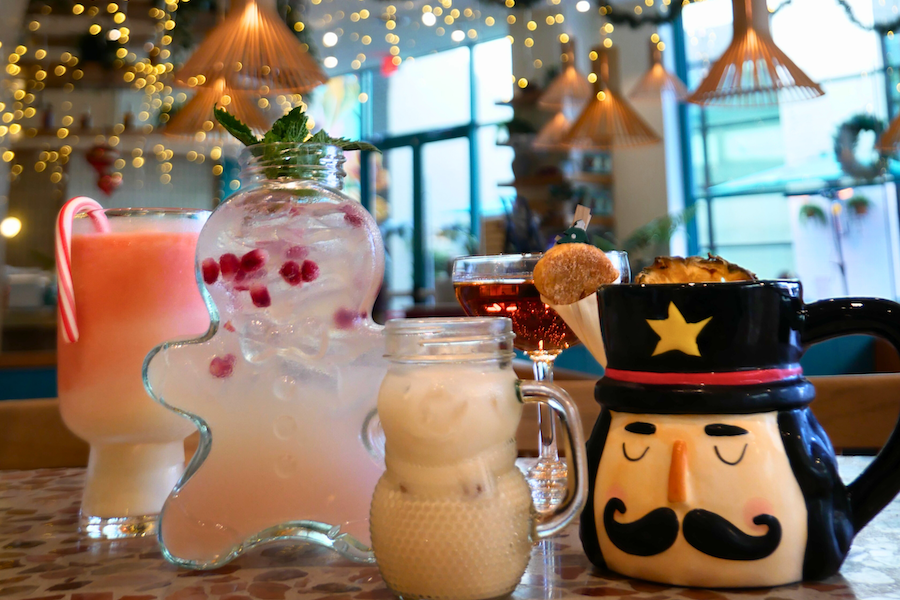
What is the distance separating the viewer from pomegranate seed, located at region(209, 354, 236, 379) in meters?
0.56

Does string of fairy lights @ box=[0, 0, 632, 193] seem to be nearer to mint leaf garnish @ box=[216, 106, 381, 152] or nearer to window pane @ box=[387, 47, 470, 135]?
window pane @ box=[387, 47, 470, 135]

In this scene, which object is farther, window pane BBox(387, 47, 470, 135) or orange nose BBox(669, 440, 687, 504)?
window pane BBox(387, 47, 470, 135)

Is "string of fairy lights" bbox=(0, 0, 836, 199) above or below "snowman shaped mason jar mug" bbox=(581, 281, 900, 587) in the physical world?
above

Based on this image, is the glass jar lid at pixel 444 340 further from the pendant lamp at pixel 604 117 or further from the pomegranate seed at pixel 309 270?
the pendant lamp at pixel 604 117

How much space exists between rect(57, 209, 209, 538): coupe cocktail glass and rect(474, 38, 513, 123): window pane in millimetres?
8754

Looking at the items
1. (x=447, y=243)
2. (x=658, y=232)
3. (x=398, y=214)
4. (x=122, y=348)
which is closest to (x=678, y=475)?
(x=122, y=348)

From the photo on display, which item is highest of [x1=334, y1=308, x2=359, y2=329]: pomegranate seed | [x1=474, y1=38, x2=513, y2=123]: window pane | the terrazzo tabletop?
[x1=474, y1=38, x2=513, y2=123]: window pane

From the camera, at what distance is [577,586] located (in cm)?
47

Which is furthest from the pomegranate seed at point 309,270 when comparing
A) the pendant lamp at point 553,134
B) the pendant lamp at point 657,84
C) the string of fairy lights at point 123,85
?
the string of fairy lights at point 123,85

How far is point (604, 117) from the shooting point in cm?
430

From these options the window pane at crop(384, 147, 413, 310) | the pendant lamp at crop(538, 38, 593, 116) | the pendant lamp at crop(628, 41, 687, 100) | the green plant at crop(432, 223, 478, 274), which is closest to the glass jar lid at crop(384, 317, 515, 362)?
the pendant lamp at crop(538, 38, 593, 116)

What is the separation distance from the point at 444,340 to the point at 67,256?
41cm

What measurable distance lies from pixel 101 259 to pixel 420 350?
1.20 ft

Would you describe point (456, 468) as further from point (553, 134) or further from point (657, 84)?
point (553, 134)
